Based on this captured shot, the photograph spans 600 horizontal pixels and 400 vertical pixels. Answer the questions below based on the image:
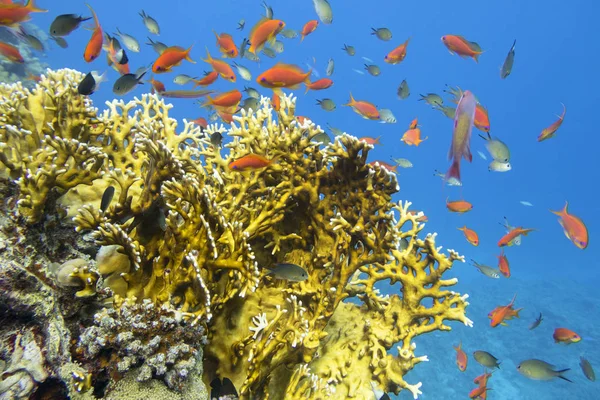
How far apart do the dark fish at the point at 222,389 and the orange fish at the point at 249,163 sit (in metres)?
1.86

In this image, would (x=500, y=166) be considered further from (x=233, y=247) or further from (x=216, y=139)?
(x=233, y=247)

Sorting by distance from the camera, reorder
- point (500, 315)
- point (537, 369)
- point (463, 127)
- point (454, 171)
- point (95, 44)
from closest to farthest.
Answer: point (463, 127) < point (454, 171) < point (95, 44) < point (537, 369) < point (500, 315)

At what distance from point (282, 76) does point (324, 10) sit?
4360 mm

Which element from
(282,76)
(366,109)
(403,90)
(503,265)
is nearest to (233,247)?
(282,76)

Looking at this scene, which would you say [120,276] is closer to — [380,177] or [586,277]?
[380,177]

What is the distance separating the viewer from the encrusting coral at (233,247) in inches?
95.9

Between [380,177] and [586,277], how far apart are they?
56.4 m

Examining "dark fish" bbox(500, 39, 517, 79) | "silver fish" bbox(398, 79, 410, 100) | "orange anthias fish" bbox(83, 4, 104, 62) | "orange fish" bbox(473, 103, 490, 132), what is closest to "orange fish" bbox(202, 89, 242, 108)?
"orange anthias fish" bbox(83, 4, 104, 62)

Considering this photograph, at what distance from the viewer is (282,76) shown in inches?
173

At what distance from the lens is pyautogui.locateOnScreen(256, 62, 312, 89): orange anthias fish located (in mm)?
4355

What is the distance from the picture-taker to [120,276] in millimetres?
2619

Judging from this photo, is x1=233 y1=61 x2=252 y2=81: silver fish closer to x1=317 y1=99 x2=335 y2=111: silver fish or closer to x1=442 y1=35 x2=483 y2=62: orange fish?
x1=317 y1=99 x2=335 y2=111: silver fish

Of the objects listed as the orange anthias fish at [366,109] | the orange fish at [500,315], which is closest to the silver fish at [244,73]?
the orange anthias fish at [366,109]

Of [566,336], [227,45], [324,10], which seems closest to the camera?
[566,336]
